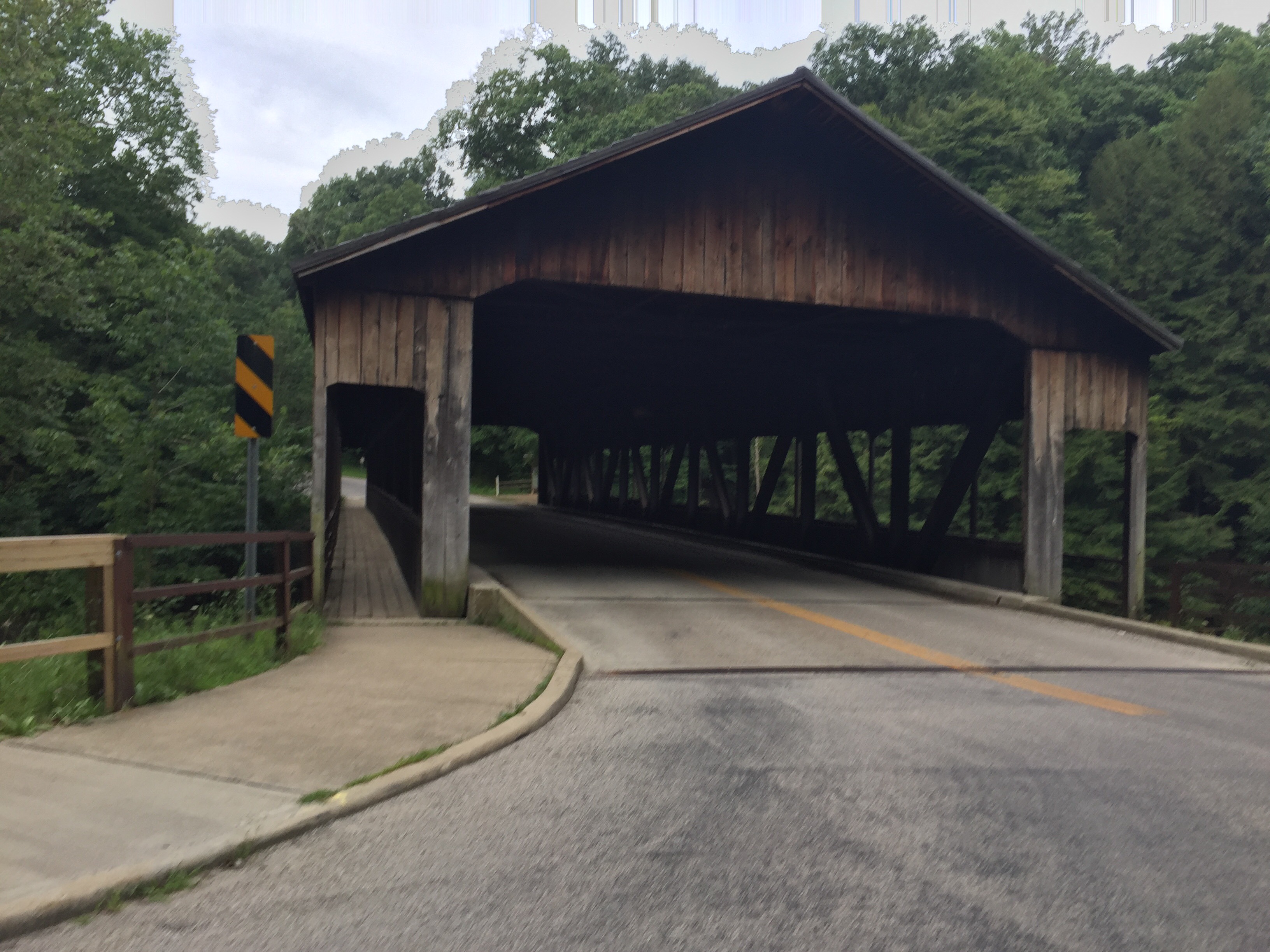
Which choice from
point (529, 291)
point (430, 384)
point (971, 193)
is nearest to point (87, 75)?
point (529, 291)

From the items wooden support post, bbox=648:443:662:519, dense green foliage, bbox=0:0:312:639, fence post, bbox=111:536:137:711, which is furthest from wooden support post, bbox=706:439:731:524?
fence post, bbox=111:536:137:711

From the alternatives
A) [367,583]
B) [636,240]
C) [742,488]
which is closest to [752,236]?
[636,240]

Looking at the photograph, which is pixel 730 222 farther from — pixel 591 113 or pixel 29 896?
pixel 591 113

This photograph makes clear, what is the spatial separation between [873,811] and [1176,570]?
28.5 feet

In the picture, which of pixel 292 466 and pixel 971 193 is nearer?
pixel 971 193

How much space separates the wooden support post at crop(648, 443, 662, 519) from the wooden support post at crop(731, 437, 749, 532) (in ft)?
16.6

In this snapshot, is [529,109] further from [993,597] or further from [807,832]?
[807,832]

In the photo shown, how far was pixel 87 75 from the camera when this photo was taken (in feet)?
A: 89.9

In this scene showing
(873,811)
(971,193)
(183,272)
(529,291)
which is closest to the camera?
(873,811)

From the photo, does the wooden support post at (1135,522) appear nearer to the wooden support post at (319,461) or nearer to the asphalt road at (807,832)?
the asphalt road at (807,832)

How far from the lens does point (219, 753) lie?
455 cm

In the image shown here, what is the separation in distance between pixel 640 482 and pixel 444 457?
1736 centimetres

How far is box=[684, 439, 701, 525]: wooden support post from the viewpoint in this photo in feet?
76.6

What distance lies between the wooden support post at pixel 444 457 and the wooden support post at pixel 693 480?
13.3 meters
